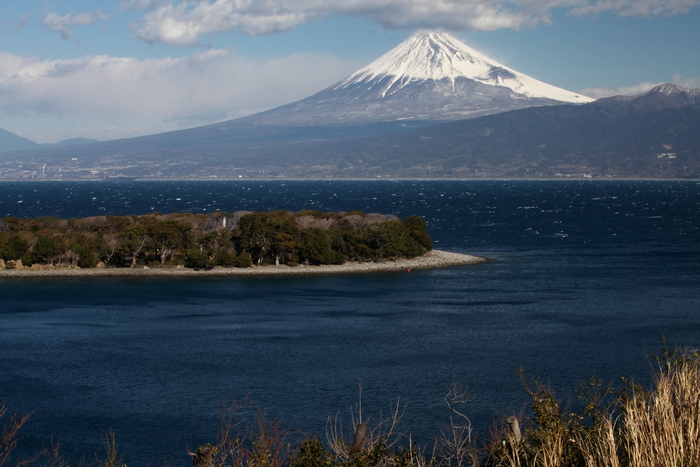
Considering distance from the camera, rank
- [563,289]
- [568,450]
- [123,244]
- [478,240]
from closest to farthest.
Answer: [568,450] → [563,289] → [123,244] → [478,240]

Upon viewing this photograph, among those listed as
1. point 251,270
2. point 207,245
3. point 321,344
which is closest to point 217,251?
point 207,245

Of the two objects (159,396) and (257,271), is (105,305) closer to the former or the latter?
(257,271)

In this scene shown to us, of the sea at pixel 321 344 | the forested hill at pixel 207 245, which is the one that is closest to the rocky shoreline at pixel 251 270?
the forested hill at pixel 207 245

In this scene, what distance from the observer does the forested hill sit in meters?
40.7

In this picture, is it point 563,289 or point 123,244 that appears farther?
point 123,244

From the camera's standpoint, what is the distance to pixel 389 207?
295 feet

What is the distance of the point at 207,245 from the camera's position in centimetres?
4184

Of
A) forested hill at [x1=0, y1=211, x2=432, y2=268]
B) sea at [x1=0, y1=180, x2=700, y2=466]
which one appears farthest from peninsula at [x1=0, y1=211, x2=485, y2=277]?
sea at [x1=0, y1=180, x2=700, y2=466]

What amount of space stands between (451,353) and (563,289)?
42.1ft

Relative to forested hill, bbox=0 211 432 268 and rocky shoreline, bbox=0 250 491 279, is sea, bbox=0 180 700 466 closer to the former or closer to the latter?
rocky shoreline, bbox=0 250 491 279

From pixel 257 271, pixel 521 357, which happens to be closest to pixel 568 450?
pixel 521 357

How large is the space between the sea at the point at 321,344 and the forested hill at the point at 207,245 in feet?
10.8

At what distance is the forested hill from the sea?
130 inches

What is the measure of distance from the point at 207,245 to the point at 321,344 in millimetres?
19879
